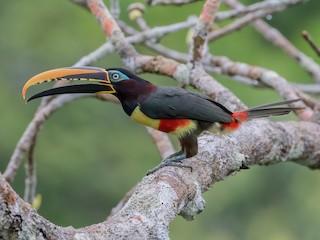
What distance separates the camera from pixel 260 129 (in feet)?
9.91

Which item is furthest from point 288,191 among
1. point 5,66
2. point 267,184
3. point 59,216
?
point 5,66

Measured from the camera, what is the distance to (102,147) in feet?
30.1

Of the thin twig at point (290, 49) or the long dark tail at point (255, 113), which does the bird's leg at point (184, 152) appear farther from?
the thin twig at point (290, 49)

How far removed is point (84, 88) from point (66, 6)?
8197 mm

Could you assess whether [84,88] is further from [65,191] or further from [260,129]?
[65,191]

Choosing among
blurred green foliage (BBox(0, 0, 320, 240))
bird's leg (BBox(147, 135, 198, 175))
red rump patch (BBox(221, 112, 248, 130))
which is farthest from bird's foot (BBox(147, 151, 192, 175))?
blurred green foliage (BBox(0, 0, 320, 240))

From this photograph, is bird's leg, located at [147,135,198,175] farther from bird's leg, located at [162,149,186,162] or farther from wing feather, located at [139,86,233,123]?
wing feather, located at [139,86,233,123]

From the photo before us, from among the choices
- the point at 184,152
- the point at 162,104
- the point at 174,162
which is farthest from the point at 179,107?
the point at 174,162

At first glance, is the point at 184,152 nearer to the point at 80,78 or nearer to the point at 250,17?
the point at 80,78

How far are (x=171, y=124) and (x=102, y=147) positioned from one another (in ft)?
20.5

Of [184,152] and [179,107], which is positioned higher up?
[179,107]

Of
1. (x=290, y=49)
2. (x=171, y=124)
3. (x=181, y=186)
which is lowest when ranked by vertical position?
(x=181, y=186)

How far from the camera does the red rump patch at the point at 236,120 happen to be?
3033mm

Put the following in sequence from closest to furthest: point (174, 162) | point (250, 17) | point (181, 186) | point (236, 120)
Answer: point (181, 186) < point (174, 162) < point (236, 120) < point (250, 17)
